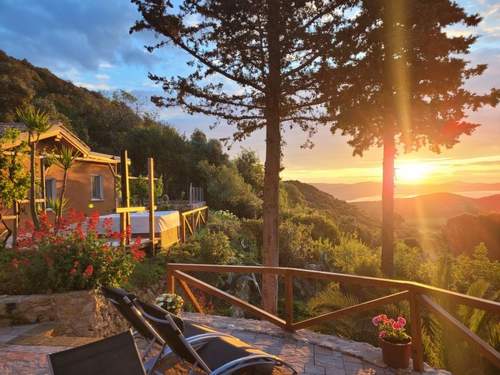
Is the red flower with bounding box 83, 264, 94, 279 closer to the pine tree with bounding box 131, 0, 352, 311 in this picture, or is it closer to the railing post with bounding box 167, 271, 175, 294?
the railing post with bounding box 167, 271, 175, 294

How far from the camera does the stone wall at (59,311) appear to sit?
6.15 metres

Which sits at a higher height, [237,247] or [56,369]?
[56,369]

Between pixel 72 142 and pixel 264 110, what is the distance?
975 cm

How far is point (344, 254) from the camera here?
15.9m

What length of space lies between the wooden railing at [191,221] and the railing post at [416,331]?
1120cm

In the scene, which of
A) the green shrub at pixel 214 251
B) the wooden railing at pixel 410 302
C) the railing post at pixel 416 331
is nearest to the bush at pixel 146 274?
the green shrub at pixel 214 251

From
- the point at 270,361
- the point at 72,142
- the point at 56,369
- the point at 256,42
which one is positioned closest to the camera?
the point at 56,369

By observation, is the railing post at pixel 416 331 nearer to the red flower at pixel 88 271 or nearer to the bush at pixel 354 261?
the red flower at pixel 88 271

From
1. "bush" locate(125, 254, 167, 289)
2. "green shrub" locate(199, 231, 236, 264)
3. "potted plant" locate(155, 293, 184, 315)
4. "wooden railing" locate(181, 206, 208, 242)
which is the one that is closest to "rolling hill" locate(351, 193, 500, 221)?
"wooden railing" locate(181, 206, 208, 242)

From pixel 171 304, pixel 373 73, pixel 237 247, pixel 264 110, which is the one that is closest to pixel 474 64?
pixel 373 73

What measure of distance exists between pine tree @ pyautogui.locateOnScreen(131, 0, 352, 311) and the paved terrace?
3.95 meters

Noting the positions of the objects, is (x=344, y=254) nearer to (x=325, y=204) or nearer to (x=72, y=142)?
(x=72, y=142)

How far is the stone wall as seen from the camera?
615 cm

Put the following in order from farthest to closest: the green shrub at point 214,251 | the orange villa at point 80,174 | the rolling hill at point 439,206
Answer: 1. the rolling hill at point 439,206
2. the orange villa at point 80,174
3. the green shrub at point 214,251
